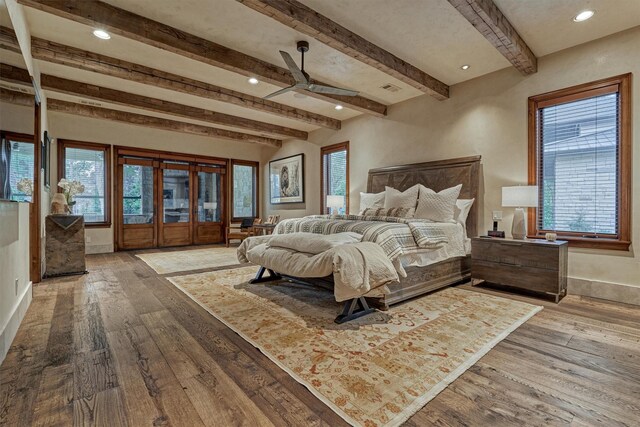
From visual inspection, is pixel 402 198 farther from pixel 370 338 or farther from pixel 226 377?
pixel 226 377

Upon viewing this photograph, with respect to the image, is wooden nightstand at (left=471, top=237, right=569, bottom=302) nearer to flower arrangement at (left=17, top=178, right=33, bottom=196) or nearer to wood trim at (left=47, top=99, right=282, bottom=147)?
flower arrangement at (left=17, top=178, right=33, bottom=196)

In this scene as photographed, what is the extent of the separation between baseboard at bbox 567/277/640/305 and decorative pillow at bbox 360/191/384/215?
2.59 metres

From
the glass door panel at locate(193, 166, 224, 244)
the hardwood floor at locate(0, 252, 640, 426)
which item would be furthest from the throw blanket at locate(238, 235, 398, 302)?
the glass door panel at locate(193, 166, 224, 244)

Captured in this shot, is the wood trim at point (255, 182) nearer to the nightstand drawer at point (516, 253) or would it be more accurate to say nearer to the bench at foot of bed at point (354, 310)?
the bench at foot of bed at point (354, 310)

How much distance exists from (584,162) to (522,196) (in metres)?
0.79

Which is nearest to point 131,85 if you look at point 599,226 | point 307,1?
point 307,1

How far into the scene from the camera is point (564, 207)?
3.58 metres

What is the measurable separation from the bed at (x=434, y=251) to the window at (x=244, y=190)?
13.4 feet

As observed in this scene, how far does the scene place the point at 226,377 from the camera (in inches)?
68.3

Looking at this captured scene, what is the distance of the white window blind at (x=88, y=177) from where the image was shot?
241 inches

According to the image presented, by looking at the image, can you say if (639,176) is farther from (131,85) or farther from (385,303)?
(131,85)

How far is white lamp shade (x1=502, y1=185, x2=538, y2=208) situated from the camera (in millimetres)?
3396

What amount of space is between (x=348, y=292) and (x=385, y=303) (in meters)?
0.60

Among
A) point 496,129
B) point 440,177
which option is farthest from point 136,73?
point 496,129
